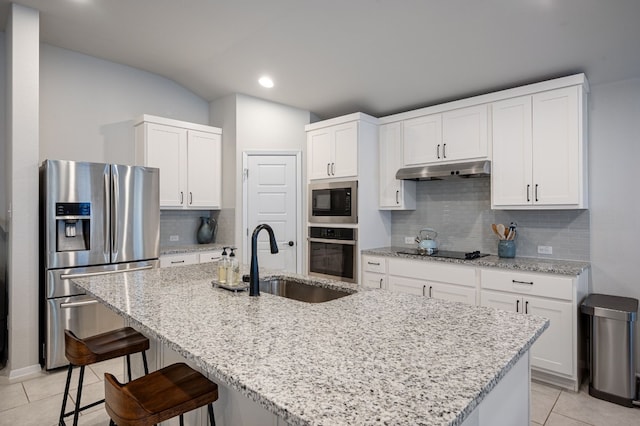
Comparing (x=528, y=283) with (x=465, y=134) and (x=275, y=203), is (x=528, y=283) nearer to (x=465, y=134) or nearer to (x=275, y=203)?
(x=465, y=134)

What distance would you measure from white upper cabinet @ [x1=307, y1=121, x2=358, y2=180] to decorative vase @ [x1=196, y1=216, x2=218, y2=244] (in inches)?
55.8

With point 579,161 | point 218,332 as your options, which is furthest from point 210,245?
point 579,161

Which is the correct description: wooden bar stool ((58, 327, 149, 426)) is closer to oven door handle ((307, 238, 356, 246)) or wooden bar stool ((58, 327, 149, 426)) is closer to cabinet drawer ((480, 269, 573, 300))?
oven door handle ((307, 238, 356, 246))

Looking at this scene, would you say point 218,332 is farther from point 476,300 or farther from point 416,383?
point 476,300

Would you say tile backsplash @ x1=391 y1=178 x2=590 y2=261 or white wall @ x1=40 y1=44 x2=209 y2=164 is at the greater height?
white wall @ x1=40 y1=44 x2=209 y2=164

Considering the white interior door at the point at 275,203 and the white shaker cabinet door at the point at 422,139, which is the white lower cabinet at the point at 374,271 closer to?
the white interior door at the point at 275,203

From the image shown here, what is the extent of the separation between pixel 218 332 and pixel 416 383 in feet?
2.39

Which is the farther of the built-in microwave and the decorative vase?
the decorative vase

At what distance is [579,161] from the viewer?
296 cm

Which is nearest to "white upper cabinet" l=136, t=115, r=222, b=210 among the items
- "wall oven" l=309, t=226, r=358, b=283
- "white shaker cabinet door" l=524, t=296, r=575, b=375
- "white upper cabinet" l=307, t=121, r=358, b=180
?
"white upper cabinet" l=307, t=121, r=358, b=180

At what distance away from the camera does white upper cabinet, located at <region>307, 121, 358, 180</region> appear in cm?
412

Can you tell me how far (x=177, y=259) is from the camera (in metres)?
4.05

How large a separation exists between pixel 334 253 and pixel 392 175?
3.62 ft

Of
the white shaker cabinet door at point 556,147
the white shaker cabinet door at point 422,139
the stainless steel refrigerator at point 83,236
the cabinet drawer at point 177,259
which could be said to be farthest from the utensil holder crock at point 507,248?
the stainless steel refrigerator at point 83,236
